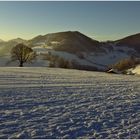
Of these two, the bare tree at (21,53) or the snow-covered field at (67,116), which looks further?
the bare tree at (21,53)

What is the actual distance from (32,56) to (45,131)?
78.7 metres

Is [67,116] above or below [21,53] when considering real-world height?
below

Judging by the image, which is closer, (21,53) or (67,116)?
(67,116)

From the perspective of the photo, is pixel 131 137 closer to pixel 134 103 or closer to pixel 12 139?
pixel 12 139

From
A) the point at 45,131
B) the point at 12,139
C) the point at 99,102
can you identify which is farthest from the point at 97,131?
the point at 99,102

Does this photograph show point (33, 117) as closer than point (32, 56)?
Yes

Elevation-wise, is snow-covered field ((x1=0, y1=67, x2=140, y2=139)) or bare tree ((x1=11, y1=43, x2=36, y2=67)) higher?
bare tree ((x1=11, y1=43, x2=36, y2=67))

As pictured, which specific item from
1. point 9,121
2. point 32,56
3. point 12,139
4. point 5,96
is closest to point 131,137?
point 12,139

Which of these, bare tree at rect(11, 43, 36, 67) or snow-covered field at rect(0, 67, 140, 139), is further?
bare tree at rect(11, 43, 36, 67)

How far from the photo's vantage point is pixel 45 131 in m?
13.1

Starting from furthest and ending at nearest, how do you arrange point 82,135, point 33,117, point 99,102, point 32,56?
1. point 32,56
2. point 99,102
3. point 33,117
4. point 82,135

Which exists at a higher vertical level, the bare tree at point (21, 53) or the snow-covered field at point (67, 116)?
the bare tree at point (21, 53)

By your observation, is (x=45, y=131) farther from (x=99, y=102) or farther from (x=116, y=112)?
(x=99, y=102)

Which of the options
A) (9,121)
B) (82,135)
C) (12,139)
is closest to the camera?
(12,139)
